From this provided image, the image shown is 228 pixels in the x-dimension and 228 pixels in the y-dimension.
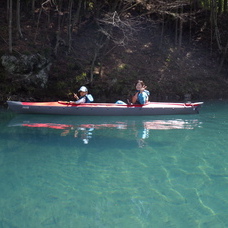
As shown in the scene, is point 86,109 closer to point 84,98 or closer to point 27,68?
point 84,98

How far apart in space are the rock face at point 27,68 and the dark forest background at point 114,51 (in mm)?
168

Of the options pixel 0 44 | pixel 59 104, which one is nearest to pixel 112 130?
pixel 59 104

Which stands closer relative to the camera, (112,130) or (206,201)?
(206,201)

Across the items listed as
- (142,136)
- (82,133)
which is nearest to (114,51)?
(82,133)

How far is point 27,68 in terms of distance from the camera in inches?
481

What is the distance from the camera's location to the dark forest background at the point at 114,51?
1246cm

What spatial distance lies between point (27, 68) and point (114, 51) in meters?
6.14

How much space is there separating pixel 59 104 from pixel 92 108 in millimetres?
1244

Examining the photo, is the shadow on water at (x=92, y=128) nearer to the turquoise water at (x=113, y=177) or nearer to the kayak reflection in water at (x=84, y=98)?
the turquoise water at (x=113, y=177)

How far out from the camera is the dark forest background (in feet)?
40.9

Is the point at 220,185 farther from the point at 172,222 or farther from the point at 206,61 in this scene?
the point at 206,61

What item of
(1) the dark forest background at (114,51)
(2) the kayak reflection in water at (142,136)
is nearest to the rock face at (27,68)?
(1) the dark forest background at (114,51)

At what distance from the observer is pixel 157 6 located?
1242 centimetres

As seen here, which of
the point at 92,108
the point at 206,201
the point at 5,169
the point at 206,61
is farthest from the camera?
the point at 206,61
